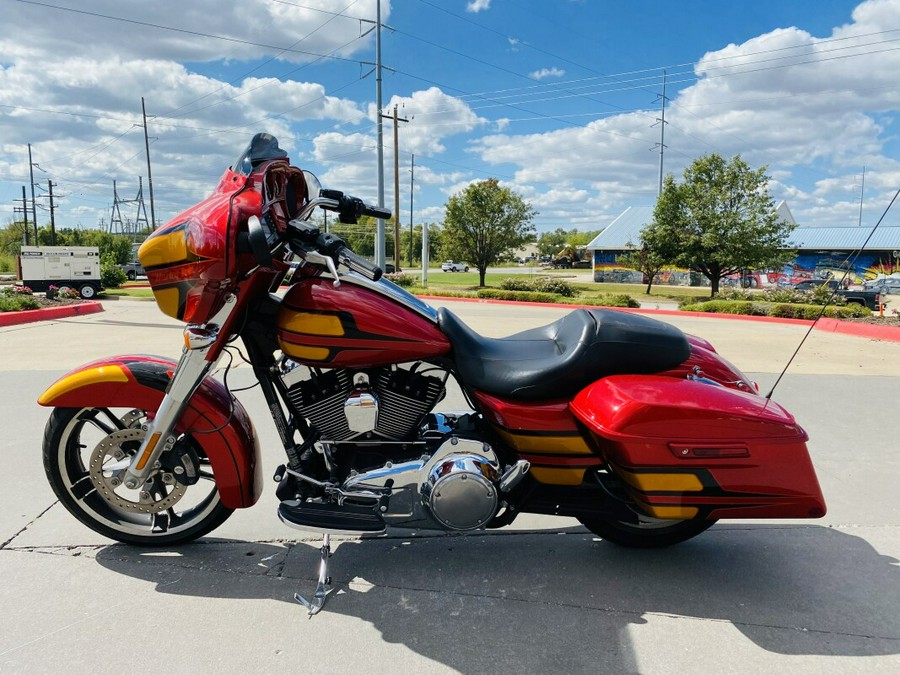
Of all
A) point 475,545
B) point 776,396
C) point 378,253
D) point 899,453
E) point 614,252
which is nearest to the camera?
point 475,545

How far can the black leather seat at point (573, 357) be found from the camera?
246 centimetres

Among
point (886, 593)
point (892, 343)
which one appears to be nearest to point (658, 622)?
point (886, 593)

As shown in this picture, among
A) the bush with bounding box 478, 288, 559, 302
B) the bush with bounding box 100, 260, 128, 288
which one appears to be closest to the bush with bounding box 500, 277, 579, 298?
the bush with bounding box 478, 288, 559, 302

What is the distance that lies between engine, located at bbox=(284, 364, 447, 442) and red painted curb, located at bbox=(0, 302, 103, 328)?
38.8ft

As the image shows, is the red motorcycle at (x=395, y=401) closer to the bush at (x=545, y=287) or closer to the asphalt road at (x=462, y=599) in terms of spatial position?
the asphalt road at (x=462, y=599)

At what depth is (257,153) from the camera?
251 cm

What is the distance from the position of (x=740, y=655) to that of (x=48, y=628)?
A: 2642 millimetres

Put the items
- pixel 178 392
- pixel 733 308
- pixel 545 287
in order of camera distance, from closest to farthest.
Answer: pixel 178 392 → pixel 733 308 → pixel 545 287

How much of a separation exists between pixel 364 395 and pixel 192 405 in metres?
0.82

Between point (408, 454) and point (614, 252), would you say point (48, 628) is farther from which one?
point (614, 252)

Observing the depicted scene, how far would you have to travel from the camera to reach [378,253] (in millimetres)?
21422

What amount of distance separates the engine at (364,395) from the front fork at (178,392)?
0.36m

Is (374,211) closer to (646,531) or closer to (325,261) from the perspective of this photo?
(325,261)

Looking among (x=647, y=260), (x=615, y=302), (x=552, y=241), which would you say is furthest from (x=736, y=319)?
(x=552, y=241)
